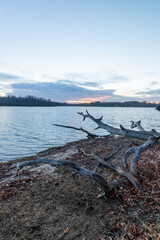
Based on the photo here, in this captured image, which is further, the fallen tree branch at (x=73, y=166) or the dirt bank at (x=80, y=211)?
the fallen tree branch at (x=73, y=166)

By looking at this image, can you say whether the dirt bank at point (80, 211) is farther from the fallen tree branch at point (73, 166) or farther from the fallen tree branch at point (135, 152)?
the fallen tree branch at point (73, 166)

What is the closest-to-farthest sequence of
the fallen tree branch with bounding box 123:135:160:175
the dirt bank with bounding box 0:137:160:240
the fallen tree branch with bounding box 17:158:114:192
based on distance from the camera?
1. the dirt bank with bounding box 0:137:160:240
2. the fallen tree branch with bounding box 17:158:114:192
3. the fallen tree branch with bounding box 123:135:160:175

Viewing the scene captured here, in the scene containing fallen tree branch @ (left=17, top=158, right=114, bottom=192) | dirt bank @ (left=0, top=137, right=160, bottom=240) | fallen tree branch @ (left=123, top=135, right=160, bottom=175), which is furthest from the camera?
fallen tree branch @ (left=123, top=135, right=160, bottom=175)

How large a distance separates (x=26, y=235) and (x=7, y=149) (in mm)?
14063

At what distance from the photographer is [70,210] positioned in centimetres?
395

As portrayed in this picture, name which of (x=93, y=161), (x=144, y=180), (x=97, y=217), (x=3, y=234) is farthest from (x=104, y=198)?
(x=93, y=161)

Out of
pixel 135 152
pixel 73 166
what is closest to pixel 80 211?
A: pixel 73 166

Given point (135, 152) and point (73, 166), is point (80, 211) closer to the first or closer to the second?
point (73, 166)

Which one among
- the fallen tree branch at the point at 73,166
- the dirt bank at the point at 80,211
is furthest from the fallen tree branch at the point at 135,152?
the fallen tree branch at the point at 73,166

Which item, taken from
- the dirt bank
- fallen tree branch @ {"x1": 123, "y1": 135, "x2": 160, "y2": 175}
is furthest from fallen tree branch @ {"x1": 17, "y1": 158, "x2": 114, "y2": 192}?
fallen tree branch @ {"x1": 123, "y1": 135, "x2": 160, "y2": 175}

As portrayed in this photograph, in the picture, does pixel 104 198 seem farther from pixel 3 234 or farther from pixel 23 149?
pixel 23 149

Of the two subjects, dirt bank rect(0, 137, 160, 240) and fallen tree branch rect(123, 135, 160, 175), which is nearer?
dirt bank rect(0, 137, 160, 240)

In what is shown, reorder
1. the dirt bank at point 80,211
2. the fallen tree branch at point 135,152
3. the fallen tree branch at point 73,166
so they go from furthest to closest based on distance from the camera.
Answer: the fallen tree branch at point 135,152 < the fallen tree branch at point 73,166 < the dirt bank at point 80,211

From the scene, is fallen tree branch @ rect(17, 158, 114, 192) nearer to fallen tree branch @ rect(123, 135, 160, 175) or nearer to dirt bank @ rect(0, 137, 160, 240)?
dirt bank @ rect(0, 137, 160, 240)
